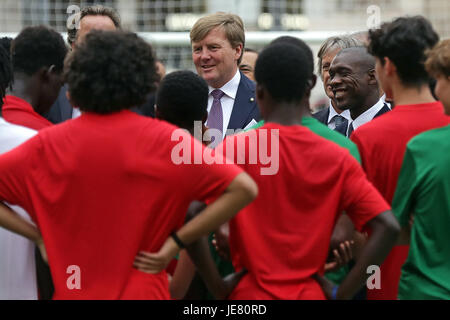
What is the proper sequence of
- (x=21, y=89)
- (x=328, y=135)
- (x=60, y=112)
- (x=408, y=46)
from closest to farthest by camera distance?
(x=328, y=135) < (x=408, y=46) < (x=21, y=89) < (x=60, y=112)

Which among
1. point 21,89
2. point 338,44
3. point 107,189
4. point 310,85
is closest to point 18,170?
point 107,189

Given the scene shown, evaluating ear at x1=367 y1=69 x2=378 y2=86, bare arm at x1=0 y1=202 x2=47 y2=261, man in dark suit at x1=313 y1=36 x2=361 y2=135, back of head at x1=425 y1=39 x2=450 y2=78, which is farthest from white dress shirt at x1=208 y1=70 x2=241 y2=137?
bare arm at x1=0 y1=202 x2=47 y2=261

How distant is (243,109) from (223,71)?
13.6 inches

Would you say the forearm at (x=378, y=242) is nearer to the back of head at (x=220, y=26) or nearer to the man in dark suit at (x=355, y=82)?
the man in dark suit at (x=355, y=82)

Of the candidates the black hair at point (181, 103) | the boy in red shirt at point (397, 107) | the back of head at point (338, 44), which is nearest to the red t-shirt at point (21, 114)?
the black hair at point (181, 103)

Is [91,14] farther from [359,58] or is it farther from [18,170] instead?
[18,170]

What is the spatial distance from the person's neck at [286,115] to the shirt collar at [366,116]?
159cm

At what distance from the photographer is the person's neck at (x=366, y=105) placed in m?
4.43

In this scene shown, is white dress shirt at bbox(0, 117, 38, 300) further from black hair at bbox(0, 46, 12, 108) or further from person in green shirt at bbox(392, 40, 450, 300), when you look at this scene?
person in green shirt at bbox(392, 40, 450, 300)

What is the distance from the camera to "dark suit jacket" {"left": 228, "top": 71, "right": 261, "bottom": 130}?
470 cm

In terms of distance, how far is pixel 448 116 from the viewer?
3.15 meters

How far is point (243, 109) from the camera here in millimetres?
4758

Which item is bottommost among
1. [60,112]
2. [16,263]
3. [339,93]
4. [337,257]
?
[16,263]
